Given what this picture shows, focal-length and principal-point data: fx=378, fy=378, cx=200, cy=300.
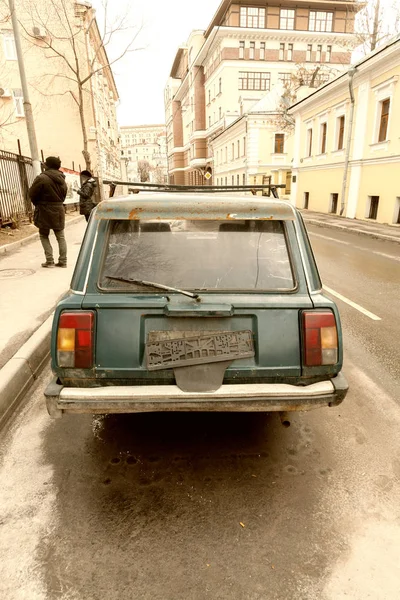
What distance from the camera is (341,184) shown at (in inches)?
808

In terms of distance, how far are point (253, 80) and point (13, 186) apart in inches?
1831

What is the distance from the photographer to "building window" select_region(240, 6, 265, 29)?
4834cm

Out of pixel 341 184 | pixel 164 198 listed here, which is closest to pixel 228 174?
pixel 341 184

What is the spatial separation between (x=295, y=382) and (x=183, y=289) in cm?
91

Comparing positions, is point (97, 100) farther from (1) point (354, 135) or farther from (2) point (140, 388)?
(2) point (140, 388)

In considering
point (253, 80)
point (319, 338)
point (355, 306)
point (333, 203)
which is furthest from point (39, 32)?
point (319, 338)

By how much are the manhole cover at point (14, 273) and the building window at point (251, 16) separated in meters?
54.6

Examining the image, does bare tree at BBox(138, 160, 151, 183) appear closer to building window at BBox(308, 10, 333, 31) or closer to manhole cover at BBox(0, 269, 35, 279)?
building window at BBox(308, 10, 333, 31)

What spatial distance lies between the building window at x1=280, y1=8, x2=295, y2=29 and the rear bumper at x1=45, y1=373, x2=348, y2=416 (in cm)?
6167

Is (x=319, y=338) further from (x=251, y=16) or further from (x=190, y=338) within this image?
(x=251, y=16)

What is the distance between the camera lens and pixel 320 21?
5191cm

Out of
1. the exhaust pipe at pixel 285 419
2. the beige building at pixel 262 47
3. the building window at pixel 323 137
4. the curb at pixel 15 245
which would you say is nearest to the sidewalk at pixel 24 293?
the curb at pixel 15 245

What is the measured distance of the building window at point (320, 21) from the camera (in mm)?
51500

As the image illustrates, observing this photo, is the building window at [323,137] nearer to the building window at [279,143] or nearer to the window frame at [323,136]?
the window frame at [323,136]
